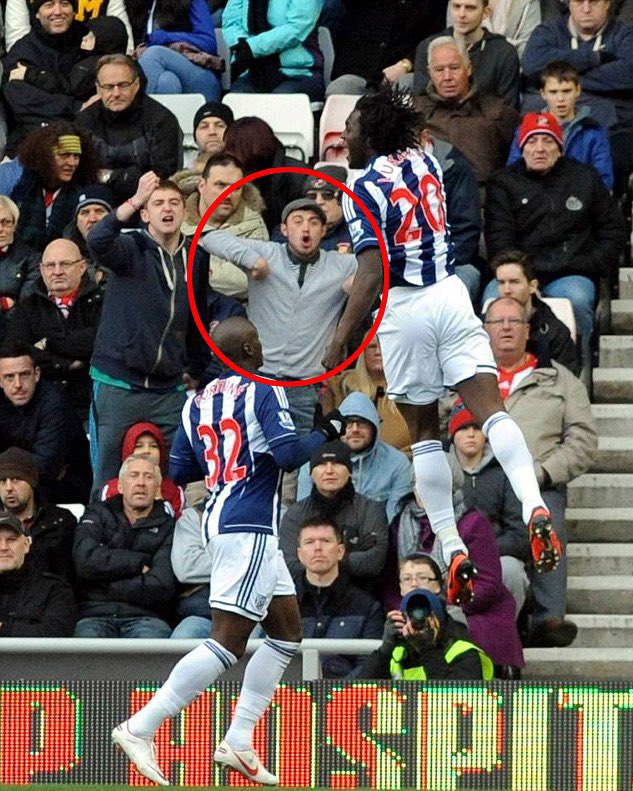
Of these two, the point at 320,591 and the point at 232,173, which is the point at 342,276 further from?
the point at 320,591

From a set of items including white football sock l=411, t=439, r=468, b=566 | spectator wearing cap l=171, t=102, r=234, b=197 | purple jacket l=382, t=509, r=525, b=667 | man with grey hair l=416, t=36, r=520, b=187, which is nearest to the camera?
white football sock l=411, t=439, r=468, b=566

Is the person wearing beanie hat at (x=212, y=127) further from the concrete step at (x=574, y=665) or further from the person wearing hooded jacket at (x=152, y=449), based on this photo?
the concrete step at (x=574, y=665)

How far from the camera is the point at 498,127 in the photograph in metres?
15.6

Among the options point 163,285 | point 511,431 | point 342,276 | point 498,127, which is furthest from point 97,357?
point 511,431

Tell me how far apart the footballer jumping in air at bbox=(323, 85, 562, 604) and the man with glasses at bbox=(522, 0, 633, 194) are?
5224mm

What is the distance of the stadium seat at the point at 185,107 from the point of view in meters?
16.8

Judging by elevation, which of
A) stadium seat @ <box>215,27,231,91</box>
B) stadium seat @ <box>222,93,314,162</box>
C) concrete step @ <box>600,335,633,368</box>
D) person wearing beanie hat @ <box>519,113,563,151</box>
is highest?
stadium seat @ <box>215,27,231,91</box>

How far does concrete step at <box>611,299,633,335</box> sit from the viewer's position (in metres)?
15.8

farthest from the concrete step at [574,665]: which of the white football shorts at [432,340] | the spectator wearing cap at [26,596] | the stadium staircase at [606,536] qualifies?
the white football shorts at [432,340]

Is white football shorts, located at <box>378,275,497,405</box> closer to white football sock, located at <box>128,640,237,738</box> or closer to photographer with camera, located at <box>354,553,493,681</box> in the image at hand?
photographer with camera, located at <box>354,553,493,681</box>

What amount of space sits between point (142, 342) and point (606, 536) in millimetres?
3075

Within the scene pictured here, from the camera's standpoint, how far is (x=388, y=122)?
34.9 ft

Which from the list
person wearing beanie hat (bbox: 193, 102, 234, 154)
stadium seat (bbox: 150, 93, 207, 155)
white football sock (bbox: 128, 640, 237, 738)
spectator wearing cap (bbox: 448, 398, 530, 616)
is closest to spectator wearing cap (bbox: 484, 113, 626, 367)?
spectator wearing cap (bbox: 448, 398, 530, 616)

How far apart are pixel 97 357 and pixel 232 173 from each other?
1552 millimetres
